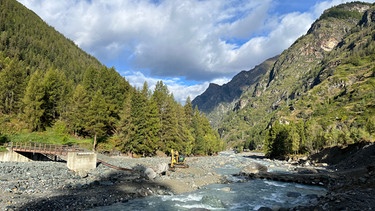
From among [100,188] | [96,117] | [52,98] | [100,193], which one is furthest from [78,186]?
[52,98]

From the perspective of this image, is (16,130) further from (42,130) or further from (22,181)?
(22,181)

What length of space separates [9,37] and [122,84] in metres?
101

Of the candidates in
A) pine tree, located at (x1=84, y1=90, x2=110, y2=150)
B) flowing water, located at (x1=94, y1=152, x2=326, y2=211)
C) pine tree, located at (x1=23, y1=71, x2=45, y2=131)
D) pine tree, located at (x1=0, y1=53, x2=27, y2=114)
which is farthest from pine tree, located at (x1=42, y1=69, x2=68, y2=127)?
flowing water, located at (x1=94, y1=152, x2=326, y2=211)

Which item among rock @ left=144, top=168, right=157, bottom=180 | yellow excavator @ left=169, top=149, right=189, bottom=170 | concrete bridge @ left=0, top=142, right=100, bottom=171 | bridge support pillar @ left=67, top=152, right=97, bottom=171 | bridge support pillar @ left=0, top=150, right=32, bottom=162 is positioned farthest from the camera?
yellow excavator @ left=169, top=149, right=189, bottom=170

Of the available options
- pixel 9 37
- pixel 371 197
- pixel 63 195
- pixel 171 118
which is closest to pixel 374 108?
pixel 171 118

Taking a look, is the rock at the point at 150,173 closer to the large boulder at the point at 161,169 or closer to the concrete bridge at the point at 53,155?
the large boulder at the point at 161,169

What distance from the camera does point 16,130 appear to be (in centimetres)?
6781

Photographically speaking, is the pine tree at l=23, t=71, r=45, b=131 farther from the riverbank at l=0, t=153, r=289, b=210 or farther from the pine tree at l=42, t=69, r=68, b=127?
the riverbank at l=0, t=153, r=289, b=210

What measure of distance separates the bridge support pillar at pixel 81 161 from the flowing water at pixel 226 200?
16247 mm

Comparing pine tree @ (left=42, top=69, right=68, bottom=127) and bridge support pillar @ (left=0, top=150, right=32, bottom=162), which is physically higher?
pine tree @ (left=42, top=69, right=68, bottom=127)

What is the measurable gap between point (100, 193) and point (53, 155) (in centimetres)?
3008

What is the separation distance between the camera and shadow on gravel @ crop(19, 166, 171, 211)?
75.9 ft

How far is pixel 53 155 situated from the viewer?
53500 mm

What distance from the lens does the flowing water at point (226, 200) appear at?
26.8 m
